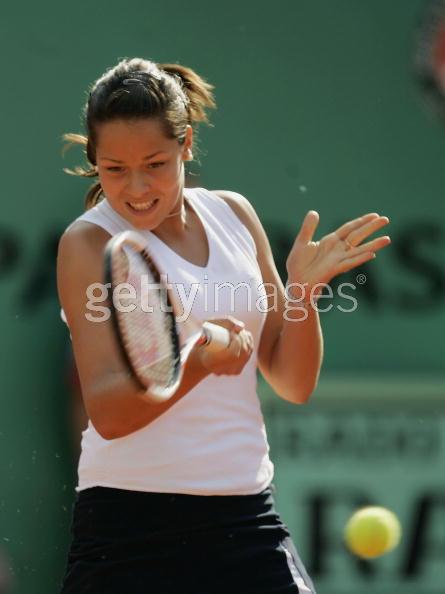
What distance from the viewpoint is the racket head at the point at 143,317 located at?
2.42m

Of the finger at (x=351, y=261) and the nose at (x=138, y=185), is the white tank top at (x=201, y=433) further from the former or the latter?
the finger at (x=351, y=261)

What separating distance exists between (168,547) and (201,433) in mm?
243

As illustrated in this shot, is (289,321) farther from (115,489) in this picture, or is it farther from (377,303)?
(377,303)

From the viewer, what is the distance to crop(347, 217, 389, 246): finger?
9.48ft

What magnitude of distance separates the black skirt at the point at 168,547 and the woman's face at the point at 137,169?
1.94 ft

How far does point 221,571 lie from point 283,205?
3.18 meters

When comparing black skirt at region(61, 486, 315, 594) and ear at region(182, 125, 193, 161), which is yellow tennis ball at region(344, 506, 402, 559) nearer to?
black skirt at region(61, 486, 315, 594)

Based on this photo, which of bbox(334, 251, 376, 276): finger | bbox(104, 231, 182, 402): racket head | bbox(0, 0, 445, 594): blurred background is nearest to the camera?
bbox(104, 231, 182, 402): racket head

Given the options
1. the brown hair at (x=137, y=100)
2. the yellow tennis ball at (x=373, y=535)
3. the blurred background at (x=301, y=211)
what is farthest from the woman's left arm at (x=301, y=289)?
the blurred background at (x=301, y=211)

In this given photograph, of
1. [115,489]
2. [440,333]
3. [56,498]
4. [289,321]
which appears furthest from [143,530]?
[440,333]

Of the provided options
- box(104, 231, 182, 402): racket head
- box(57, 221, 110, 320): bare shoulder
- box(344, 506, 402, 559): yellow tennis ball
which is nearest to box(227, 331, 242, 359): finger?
box(104, 231, 182, 402): racket head

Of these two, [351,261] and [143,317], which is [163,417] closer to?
[143,317]

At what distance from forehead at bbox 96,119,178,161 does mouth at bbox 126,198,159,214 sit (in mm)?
96

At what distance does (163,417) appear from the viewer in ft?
8.57
